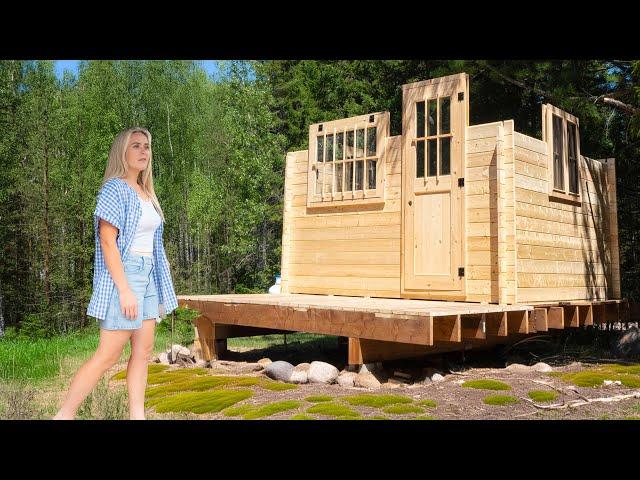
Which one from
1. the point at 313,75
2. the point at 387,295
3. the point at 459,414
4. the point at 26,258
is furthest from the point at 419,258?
the point at 26,258

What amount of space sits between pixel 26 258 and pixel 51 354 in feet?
22.5

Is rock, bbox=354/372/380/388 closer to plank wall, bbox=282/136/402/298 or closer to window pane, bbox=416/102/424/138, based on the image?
plank wall, bbox=282/136/402/298

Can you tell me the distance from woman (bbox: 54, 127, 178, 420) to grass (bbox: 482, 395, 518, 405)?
306cm

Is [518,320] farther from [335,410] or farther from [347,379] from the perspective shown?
[335,410]

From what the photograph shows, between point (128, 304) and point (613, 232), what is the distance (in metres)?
8.33

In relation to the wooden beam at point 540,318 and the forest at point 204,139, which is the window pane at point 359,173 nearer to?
the forest at point 204,139

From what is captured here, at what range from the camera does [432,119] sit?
801cm

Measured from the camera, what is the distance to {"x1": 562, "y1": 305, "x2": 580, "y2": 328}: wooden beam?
24.3 ft

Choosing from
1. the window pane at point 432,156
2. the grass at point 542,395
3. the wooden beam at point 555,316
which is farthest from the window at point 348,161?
the grass at point 542,395

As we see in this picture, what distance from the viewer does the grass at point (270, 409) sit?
4.50 metres

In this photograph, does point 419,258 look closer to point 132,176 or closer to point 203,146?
point 132,176

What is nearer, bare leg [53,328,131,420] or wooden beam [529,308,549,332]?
bare leg [53,328,131,420]

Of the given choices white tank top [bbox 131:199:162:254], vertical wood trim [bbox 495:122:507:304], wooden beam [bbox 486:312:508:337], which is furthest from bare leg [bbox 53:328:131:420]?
vertical wood trim [bbox 495:122:507:304]
